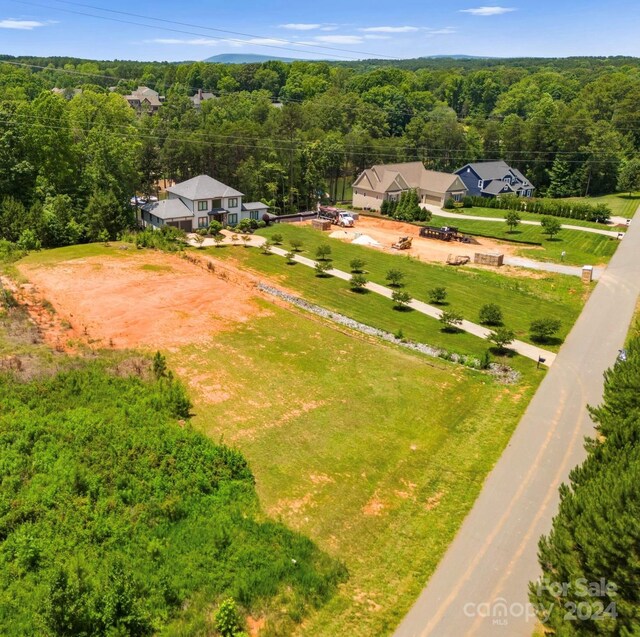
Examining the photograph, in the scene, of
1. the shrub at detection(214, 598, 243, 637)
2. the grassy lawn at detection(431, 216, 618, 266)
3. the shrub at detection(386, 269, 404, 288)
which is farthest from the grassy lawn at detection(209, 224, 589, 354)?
the shrub at detection(214, 598, 243, 637)

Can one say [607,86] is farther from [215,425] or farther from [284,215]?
[215,425]

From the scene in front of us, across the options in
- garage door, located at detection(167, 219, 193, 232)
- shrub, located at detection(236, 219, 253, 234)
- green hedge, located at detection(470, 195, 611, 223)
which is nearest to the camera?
garage door, located at detection(167, 219, 193, 232)

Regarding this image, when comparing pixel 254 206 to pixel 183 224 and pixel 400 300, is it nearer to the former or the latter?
pixel 183 224

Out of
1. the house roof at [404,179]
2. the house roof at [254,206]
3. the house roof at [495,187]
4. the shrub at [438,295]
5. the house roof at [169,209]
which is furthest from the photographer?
the house roof at [495,187]

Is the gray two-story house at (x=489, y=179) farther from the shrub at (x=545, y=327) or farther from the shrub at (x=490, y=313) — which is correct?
the shrub at (x=545, y=327)

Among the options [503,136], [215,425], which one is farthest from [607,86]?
[215,425]

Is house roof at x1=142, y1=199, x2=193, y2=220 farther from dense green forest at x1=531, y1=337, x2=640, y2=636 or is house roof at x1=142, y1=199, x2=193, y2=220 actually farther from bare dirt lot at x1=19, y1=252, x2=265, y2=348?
dense green forest at x1=531, y1=337, x2=640, y2=636

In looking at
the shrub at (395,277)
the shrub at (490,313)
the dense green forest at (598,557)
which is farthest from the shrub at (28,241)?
the dense green forest at (598,557)
